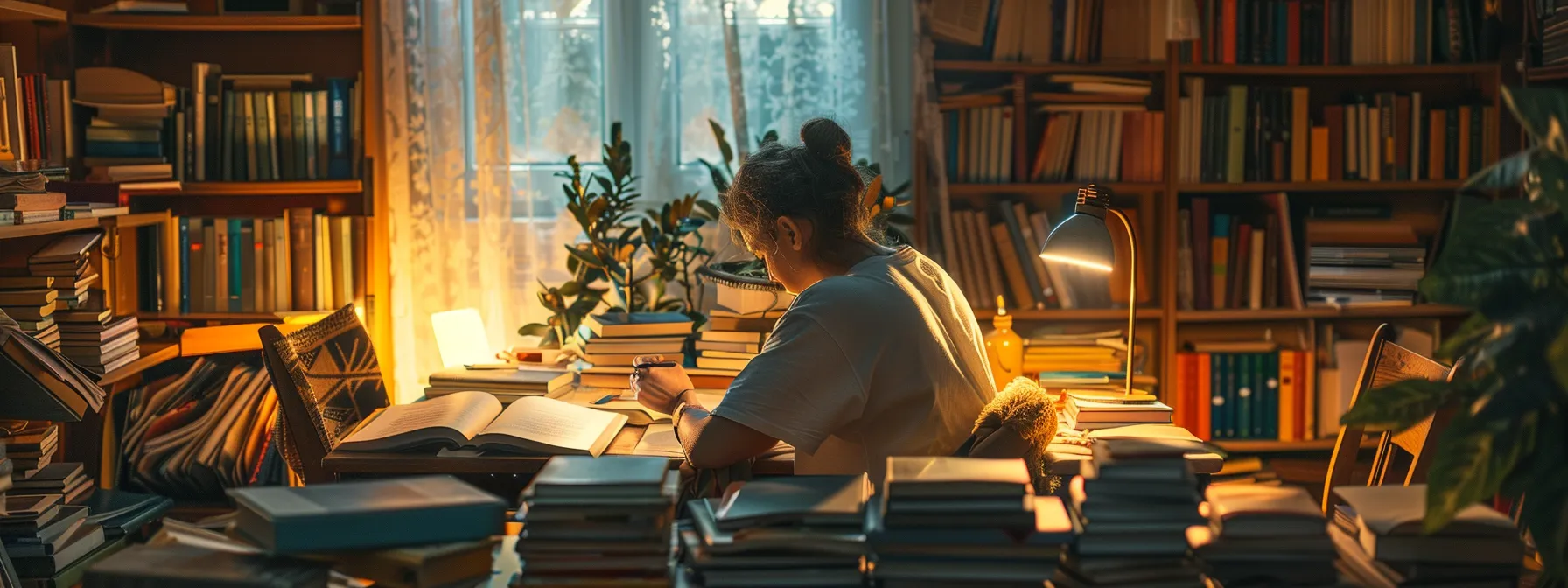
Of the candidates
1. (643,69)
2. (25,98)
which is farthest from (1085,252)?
(25,98)

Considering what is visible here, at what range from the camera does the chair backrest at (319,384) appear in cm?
235

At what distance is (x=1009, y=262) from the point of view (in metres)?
3.60

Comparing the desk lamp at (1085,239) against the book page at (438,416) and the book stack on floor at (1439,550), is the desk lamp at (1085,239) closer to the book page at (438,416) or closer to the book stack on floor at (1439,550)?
the book stack on floor at (1439,550)

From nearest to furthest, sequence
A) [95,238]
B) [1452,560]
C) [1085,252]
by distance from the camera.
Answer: [1452,560], [1085,252], [95,238]

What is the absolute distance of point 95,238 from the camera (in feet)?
9.61

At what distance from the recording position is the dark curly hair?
2.17 metres

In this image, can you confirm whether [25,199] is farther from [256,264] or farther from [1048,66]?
[1048,66]

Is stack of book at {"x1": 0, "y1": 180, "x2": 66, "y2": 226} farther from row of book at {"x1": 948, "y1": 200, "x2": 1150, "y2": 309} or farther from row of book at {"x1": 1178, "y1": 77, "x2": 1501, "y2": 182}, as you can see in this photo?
row of book at {"x1": 1178, "y1": 77, "x2": 1501, "y2": 182}

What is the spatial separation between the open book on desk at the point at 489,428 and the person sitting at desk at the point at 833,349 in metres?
0.13

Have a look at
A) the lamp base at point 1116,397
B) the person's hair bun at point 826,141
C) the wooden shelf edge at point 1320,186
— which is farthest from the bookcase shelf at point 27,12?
the wooden shelf edge at point 1320,186

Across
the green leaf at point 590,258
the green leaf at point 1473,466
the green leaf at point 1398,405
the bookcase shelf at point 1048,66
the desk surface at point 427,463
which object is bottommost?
the desk surface at point 427,463

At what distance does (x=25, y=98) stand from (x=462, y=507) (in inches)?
89.1

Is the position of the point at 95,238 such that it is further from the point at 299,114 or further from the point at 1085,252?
the point at 1085,252

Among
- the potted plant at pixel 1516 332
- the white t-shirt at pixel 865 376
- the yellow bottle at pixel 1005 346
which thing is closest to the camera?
the potted plant at pixel 1516 332
